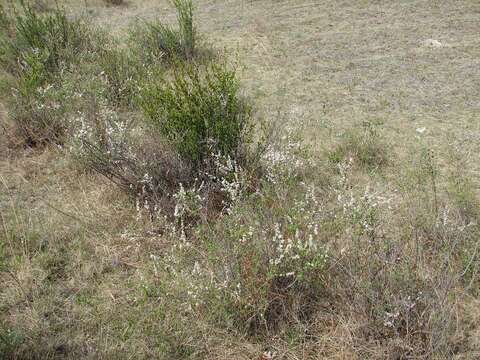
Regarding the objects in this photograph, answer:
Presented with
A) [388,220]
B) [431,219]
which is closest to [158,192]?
[388,220]

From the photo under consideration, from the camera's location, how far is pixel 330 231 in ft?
9.32

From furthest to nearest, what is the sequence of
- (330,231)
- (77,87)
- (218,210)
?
(77,87), (218,210), (330,231)

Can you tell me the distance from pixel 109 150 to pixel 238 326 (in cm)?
185

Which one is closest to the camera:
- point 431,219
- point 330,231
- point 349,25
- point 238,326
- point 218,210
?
point 238,326

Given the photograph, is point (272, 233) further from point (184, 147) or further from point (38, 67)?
point (38, 67)

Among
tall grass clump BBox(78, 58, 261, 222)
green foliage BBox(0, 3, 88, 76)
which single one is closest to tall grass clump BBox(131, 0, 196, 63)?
green foliage BBox(0, 3, 88, 76)

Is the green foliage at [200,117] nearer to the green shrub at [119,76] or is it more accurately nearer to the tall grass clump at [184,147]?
the tall grass clump at [184,147]

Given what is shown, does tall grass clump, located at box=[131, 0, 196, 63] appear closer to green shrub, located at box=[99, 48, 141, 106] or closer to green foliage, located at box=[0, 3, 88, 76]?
green shrub, located at box=[99, 48, 141, 106]

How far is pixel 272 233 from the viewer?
2.71 m

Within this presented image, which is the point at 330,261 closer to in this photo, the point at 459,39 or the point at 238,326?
the point at 238,326

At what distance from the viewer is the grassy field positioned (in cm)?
245

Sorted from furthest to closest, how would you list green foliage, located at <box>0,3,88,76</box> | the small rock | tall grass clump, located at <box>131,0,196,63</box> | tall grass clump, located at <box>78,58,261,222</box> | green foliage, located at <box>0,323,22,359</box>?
1. tall grass clump, located at <box>131,0,196,63</box>
2. the small rock
3. green foliage, located at <box>0,3,88,76</box>
4. tall grass clump, located at <box>78,58,261,222</box>
5. green foliage, located at <box>0,323,22,359</box>

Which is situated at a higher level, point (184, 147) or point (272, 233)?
point (184, 147)

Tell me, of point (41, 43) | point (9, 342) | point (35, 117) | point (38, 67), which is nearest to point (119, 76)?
point (38, 67)
